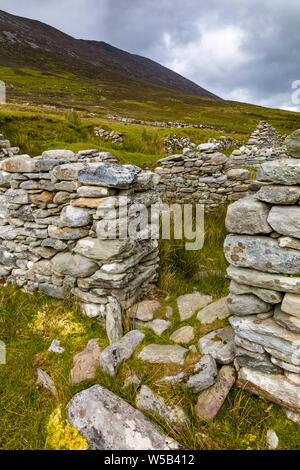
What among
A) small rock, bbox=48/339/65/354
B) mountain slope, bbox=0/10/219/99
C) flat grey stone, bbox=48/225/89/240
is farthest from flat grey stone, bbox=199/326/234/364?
mountain slope, bbox=0/10/219/99

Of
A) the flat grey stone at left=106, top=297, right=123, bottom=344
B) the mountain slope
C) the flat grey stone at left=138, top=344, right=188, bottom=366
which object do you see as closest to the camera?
the flat grey stone at left=138, top=344, right=188, bottom=366

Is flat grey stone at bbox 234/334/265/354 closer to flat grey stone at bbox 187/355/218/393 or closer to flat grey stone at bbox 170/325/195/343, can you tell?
flat grey stone at bbox 187/355/218/393

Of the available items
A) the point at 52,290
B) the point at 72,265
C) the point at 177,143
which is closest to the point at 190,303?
the point at 72,265

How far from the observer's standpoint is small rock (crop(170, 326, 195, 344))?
318cm

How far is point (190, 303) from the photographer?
383 centimetres

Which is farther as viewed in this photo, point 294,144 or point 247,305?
point 247,305

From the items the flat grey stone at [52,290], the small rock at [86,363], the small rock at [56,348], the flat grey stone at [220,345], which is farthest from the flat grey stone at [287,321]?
the flat grey stone at [52,290]

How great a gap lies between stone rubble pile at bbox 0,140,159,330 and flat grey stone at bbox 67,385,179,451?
921 mm

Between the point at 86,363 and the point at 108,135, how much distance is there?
11.0 m

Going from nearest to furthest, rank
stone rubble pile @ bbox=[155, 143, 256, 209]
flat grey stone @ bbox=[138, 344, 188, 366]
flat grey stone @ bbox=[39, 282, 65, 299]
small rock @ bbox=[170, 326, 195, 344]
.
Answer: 1. flat grey stone @ bbox=[138, 344, 188, 366]
2. small rock @ bbox=[170, 326, 195, 344]
3. flat grey stone @ bbox=[39, 282, 65, 299]
4. stone rubble pile @ bbox=[155, 143, 256, 209]

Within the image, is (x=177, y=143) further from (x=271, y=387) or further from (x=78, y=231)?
(x=271, y=387)

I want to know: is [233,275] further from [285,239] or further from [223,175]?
[223,175]

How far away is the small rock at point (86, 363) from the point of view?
284 centimetres

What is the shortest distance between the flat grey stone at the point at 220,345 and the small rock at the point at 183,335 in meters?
0.21
